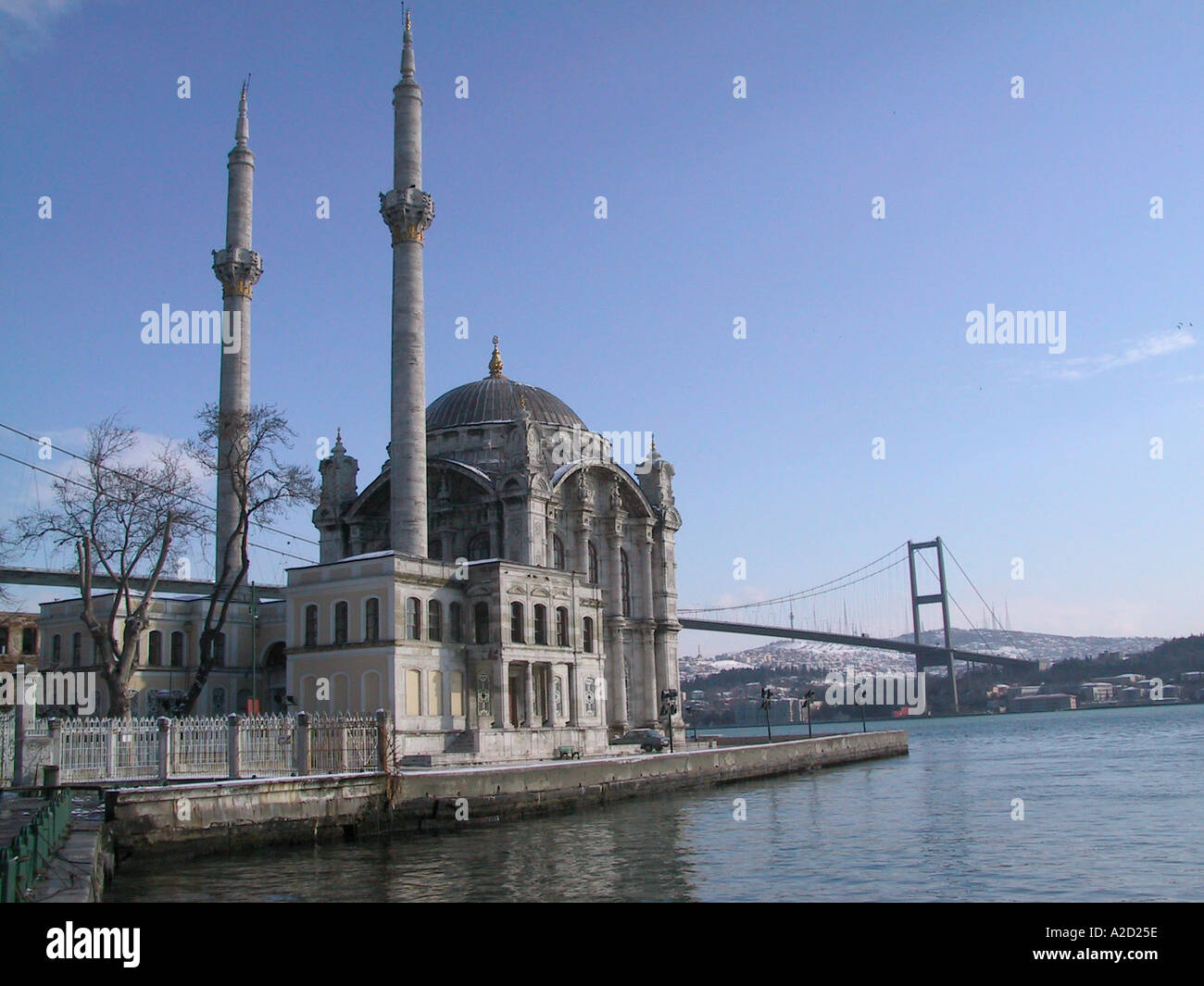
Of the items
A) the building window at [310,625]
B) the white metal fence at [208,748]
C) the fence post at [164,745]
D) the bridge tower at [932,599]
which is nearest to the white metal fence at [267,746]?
the white metal fence at [208,748]

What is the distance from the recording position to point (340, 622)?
127ft

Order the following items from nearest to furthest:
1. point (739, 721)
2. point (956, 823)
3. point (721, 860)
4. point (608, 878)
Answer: point (608, 878)
point (721, 860)
point (956, 823)
point (739, 721)

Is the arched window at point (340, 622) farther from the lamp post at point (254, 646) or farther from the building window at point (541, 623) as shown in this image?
the building window at point (541, 623)

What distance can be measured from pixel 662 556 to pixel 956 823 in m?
35.1

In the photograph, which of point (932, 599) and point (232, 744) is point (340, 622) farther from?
point (932, 599)

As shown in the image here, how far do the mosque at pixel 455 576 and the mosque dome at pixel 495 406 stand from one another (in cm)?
14

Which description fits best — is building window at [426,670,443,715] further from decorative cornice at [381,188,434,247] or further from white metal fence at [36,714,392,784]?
decorative cornice at [381,188,434,247]

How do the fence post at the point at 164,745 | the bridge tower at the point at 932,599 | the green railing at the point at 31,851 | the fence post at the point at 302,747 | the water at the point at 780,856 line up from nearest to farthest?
the green railing at the point at 31,851 → the water at the point at 780,856 → the fence post at the point at 164,745 → the fence post at the point at 302,747 → the bridge tower at the point at 932,599

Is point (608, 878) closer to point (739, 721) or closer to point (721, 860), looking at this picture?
point (721, 860)

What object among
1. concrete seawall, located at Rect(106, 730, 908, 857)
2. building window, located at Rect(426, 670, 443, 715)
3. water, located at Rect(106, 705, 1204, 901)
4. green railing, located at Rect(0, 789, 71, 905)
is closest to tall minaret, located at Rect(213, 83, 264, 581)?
building window, located at Rect(426, 670, 443, 715)

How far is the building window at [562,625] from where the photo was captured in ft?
144
